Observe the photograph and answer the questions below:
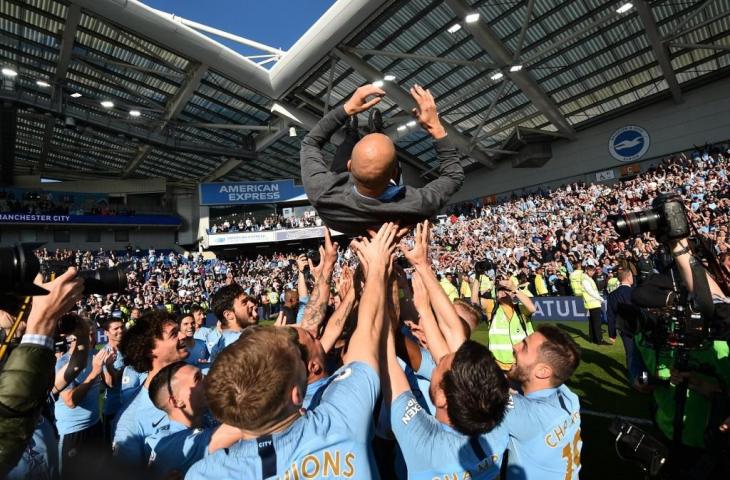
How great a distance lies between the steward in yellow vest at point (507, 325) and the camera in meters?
6.11

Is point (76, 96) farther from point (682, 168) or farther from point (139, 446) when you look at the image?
point (682, 168)

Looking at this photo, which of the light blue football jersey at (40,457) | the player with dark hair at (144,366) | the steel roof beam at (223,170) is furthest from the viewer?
the steel roof beam at (223,170)

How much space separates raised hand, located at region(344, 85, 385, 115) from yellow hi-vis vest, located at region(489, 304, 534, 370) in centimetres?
471

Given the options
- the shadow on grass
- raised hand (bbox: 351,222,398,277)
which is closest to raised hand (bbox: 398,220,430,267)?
raised hand (bbox: 351,222,398,277)

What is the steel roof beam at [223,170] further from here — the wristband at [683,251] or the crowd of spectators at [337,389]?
the wristband at [683,251]

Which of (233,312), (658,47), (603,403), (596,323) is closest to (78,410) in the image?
(233,312)

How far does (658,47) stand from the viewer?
57.5 feet

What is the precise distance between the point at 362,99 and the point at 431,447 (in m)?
1.79

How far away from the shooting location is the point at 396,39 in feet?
58.2

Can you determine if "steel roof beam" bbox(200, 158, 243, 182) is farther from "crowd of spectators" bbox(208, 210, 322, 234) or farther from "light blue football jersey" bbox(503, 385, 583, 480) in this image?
"light blue football jersey" bbox(503, 385, 583, 480)

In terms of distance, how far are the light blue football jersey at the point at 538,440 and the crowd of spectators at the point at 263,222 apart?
36088 millimetres

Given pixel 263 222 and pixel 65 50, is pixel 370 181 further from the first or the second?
pixel 263 222

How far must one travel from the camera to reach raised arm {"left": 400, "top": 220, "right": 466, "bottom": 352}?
7.32 ft

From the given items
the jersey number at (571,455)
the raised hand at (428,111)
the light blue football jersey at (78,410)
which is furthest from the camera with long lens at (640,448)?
the light blue football jersey at (78,410)
